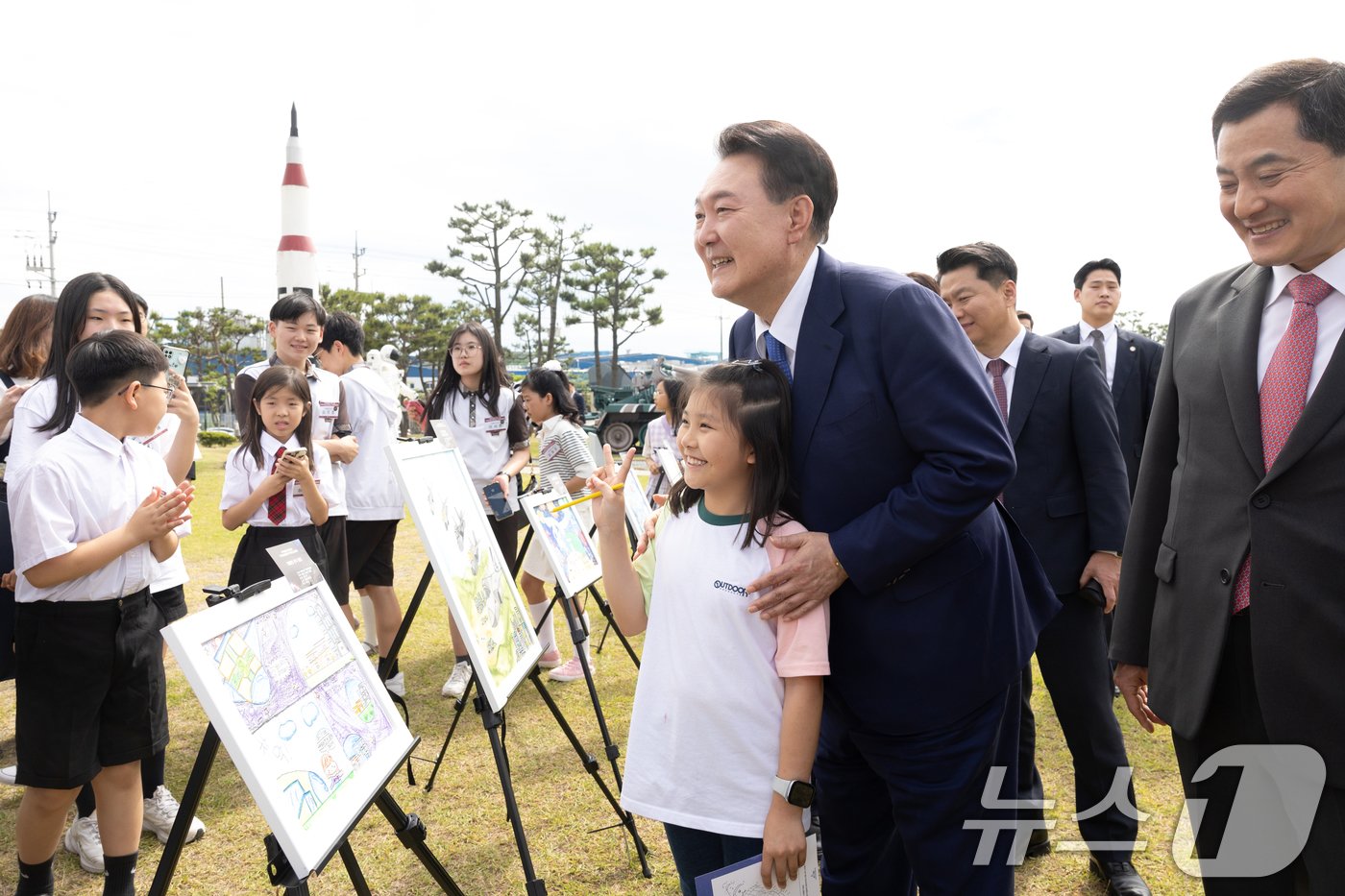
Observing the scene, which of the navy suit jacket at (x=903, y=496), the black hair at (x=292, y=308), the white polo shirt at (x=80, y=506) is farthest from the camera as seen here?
the black hair at (x=292, y=308)

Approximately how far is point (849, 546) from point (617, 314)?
43.1 metres

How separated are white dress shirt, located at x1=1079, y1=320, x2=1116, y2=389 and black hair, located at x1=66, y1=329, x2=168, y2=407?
485cm

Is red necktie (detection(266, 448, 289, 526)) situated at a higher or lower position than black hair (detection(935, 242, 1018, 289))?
lower

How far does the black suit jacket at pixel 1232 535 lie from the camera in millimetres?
1539

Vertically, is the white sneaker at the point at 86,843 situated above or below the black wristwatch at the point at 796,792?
below

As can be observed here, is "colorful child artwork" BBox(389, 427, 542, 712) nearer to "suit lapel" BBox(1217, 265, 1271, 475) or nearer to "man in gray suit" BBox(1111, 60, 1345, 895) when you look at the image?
"man in gray suit" BBox(1111, 60, 1345, 895)

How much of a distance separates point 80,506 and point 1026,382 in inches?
123

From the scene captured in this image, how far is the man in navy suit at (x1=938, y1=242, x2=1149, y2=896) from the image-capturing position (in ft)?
9.21

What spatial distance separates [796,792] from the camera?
5.45 feet

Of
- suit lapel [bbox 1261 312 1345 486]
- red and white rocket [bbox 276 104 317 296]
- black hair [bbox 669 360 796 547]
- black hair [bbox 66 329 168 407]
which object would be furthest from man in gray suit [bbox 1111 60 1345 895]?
red and white rocket [bbox 276 104 317 296]

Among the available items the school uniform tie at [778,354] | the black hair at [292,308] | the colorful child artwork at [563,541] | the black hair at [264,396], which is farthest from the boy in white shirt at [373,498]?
the school uniform tie at [778,354]

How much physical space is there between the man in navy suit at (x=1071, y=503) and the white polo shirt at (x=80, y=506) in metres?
2.82

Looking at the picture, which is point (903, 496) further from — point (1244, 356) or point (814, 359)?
point (1244, 356)

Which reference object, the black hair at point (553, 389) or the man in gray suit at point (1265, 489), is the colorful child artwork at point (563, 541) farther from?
the man in gray suit at point (1265, 489)
